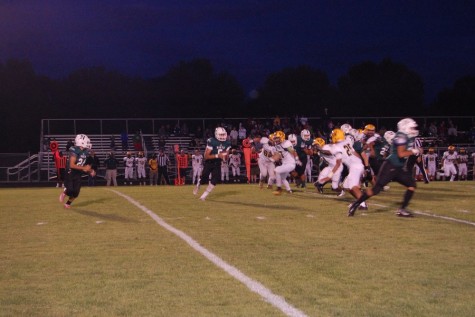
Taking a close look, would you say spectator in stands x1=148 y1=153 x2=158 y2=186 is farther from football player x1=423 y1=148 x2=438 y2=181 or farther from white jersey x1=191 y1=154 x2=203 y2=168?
football player x1=423 y1=148 x2=438 y2=181

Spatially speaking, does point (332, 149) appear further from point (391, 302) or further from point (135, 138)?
point (135, 138)

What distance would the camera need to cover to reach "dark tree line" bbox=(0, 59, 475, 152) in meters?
61.2

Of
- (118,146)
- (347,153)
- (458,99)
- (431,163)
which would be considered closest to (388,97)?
(458,99)

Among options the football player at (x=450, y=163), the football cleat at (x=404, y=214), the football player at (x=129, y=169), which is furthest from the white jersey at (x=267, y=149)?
the football player at (x=450, y=163)

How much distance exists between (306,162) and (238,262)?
1368cm

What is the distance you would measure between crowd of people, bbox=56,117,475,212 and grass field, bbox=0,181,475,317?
3.59 feet

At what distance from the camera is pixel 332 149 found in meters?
14.1

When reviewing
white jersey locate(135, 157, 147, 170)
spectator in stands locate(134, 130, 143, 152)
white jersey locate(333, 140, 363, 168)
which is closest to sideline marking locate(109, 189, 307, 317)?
white jersey locate(333, 140, 363, 168)

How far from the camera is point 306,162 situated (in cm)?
2112

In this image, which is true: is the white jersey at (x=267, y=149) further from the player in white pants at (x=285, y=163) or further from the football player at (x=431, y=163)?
the football player at (x=431, y=163)

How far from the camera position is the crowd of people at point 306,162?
12406 mm

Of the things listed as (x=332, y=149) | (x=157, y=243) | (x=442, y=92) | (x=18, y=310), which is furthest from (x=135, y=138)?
(x=442, y=92)

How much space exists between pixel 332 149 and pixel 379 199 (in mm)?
3337

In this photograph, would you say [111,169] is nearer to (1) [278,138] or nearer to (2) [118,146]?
(2) [118,146]
